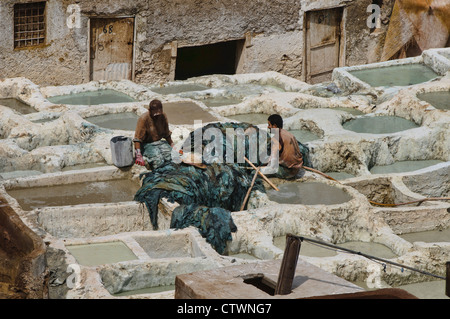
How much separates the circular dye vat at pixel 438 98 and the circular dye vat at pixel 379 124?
732 millimetres

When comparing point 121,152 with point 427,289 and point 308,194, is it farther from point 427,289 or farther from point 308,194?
point 427,289

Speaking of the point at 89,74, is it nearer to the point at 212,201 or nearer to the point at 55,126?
the point at 55,126

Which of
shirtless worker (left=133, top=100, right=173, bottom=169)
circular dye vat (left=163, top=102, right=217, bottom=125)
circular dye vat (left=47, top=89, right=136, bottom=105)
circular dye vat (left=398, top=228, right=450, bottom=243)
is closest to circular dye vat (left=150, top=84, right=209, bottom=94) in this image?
circular dye vat (left=47, top=89, right=136, bottom=105)

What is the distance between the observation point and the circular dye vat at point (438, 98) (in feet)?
51.2

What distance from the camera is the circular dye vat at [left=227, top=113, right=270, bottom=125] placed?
50.3 feet

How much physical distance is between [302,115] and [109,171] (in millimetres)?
3750

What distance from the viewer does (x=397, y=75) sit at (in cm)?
1775

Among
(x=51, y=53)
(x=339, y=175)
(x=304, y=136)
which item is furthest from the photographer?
(x=51, y=53)

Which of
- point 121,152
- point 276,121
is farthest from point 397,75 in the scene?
point 121,152

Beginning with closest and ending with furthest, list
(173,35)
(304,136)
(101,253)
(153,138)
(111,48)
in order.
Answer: (101,253) < (153,138) < (304,136) < (111,48) < (173,35)

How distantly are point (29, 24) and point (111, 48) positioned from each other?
168cm

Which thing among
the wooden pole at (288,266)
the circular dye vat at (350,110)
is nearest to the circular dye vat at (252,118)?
the circular dye vat at (350,110)
